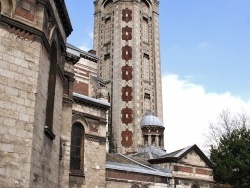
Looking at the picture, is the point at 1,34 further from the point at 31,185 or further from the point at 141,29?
the point at 141,29

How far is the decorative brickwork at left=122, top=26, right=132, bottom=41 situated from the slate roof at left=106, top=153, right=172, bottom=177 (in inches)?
690

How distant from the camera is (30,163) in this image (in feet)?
32.4

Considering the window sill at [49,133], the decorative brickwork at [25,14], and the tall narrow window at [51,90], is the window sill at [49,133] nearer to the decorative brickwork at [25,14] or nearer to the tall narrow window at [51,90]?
the tall narrow window at [51,90]

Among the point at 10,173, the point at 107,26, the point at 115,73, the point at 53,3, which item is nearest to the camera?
the point at 10,173

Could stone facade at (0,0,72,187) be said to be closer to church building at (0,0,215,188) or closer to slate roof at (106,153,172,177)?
church building at (0,0,215,188)

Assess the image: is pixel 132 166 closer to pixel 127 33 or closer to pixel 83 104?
pixel 83 104

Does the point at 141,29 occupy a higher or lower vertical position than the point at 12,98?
higher

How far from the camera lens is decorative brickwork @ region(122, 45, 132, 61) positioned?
131 ft

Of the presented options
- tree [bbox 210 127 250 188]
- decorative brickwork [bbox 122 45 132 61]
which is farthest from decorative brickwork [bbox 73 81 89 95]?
tree [bbox 210 127 250 188]

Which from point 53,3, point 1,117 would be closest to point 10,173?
point 1,117

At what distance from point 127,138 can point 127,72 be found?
696cm

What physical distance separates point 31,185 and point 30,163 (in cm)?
63

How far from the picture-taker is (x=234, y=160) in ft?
99.2

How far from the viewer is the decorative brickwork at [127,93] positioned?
126ft
